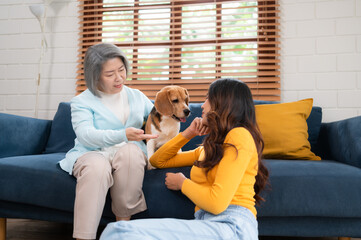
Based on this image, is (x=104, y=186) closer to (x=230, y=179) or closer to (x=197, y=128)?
(x=197, y=128)

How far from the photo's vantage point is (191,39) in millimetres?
2672

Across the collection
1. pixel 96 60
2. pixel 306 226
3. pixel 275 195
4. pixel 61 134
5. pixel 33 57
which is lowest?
pixel 306 226

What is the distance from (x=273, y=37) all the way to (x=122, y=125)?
5.19 ft

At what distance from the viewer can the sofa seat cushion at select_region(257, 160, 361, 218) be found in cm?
134

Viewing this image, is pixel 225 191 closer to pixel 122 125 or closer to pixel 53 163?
pixel 122 125

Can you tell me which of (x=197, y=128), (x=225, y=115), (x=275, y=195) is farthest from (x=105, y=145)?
(x=275, y=195)

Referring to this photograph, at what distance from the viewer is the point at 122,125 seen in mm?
1622

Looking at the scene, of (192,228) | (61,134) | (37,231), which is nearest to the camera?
(192,228)

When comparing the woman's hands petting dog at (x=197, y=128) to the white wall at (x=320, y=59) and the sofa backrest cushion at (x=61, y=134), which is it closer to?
the sofa backrest cushion at (x=61, y=134)

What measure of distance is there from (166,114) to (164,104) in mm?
56

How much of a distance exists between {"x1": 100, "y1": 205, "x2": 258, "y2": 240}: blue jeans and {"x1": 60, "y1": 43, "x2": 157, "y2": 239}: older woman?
42cm

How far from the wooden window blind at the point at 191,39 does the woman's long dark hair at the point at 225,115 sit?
141cm

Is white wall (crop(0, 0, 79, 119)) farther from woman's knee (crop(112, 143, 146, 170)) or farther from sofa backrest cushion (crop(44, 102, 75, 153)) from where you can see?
woman's knee (crop(112, 143, 146, 170))

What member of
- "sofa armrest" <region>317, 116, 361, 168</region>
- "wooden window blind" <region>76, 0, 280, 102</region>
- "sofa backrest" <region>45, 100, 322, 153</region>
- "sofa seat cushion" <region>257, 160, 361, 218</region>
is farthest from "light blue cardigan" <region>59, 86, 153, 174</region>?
"sofa armrest" <region>317, 116, 361, 168</region>
